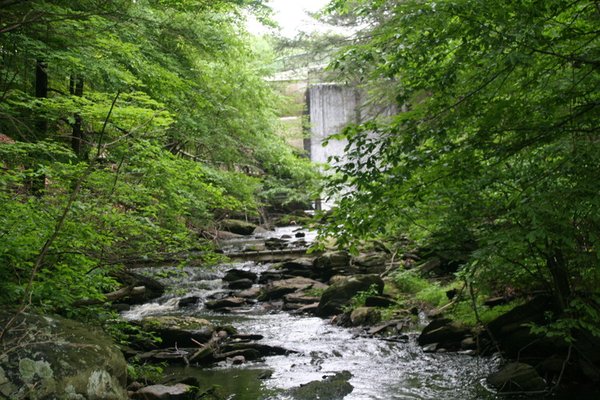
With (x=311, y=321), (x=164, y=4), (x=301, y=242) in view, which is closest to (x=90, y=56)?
(x=164, y=4)

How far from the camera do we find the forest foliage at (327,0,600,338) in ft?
11.6

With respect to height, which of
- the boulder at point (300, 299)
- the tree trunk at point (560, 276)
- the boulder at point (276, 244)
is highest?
the tree trunk at point (560, 276)

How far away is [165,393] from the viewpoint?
5430mm

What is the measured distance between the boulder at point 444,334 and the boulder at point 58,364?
4876 mm

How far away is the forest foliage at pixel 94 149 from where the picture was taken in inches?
169

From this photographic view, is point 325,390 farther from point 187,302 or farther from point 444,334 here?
point 187,302

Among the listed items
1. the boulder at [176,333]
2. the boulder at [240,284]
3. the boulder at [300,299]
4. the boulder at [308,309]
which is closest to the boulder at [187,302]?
the boulder at [240,284]

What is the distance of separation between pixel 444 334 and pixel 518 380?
2115mm

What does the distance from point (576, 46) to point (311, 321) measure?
7.44 metres

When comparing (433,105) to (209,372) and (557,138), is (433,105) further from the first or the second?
(209,372)

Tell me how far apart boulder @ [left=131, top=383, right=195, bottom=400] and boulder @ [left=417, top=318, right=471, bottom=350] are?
152 inches

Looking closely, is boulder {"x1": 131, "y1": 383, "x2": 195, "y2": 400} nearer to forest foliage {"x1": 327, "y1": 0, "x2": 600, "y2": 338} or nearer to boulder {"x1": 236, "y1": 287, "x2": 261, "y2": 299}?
forest foliage {"x1": 327, "y1": 0, "x2": 600, "y2": 338}

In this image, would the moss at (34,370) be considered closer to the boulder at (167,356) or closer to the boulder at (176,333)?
the boulder at (167,356)

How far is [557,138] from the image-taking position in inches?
158
